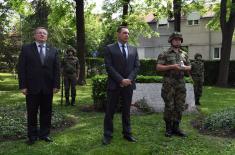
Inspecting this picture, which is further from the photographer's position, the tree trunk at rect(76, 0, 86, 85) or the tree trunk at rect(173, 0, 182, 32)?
the tree trunk at rect(173, 0, 182, 32)

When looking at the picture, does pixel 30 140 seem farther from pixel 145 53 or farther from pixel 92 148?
→ pixel 145 53

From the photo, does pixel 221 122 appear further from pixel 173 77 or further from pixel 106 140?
pixel 106 140

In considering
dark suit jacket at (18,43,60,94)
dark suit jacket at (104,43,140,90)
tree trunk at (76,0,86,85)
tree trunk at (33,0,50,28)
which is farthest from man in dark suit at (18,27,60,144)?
tree trunk at (33,0,50,28)

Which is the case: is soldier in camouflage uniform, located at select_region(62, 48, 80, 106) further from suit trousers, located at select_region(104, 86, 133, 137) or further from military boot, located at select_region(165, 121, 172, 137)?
suit trousers, located at select_region(104, 86, 133, 137)

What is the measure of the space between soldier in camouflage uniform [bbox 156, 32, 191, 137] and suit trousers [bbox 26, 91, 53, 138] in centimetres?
247

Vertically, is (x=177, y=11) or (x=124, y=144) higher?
(x=177, y=11)

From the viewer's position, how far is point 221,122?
10.6 m

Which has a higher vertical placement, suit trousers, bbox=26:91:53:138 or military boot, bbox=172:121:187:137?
suit trousers, bbox=26:91:53:138

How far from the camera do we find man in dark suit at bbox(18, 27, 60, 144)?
8969 mm

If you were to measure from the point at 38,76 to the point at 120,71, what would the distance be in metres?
1.62

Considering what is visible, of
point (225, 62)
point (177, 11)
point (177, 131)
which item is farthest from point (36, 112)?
point (177, 11)

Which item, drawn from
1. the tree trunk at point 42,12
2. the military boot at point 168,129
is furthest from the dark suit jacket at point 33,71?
the tree trunk at point 42,12

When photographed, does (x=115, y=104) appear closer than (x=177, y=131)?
Yes

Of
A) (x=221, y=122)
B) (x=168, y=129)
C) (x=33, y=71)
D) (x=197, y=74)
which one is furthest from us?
(x=197, y=74)
